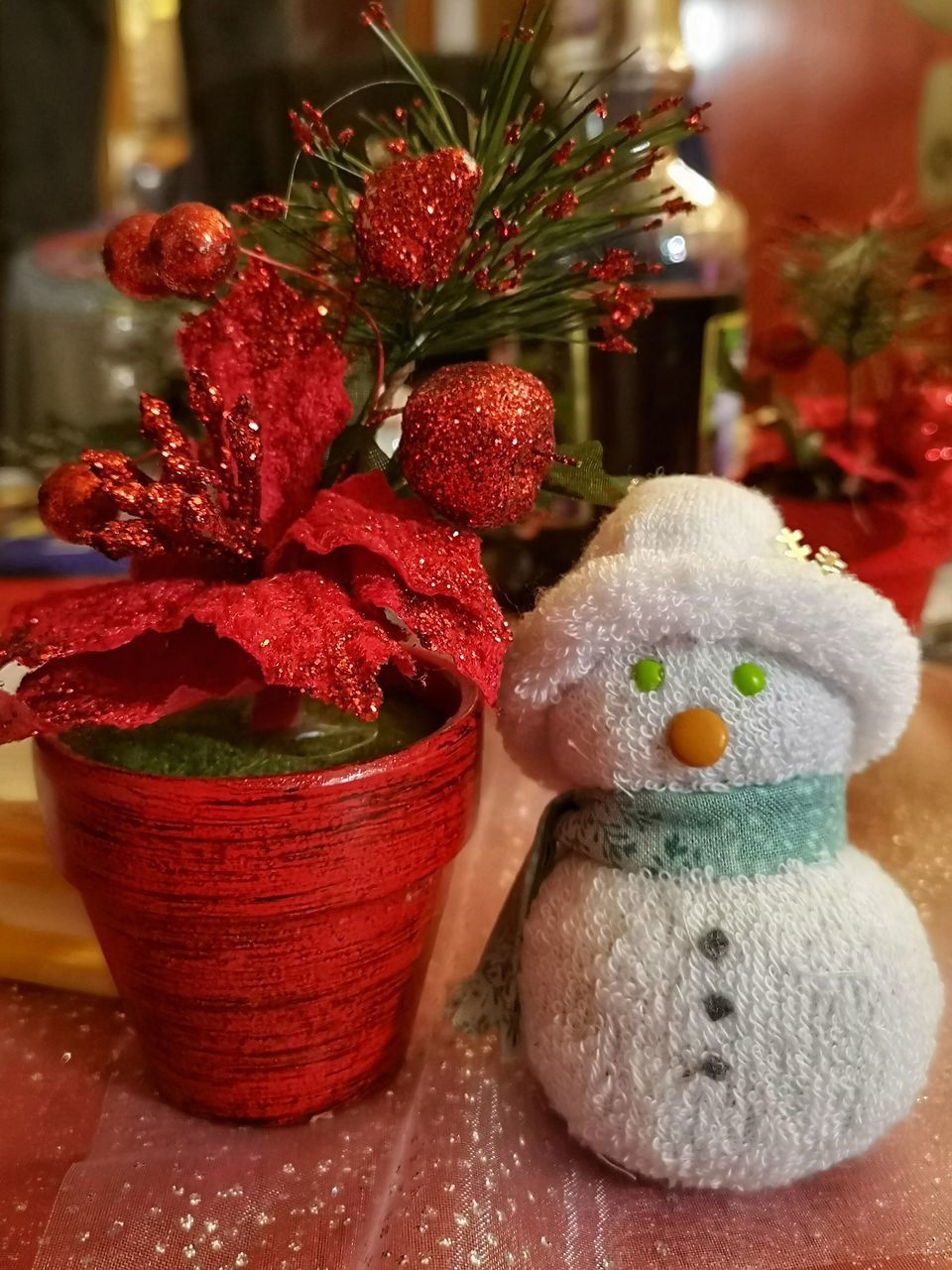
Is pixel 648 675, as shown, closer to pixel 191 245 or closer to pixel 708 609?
pixel 708 609

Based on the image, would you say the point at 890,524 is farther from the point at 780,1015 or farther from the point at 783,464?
the point at 780,1015

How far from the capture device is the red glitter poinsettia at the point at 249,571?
310 mm

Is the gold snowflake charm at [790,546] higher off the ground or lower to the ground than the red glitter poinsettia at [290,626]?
lower

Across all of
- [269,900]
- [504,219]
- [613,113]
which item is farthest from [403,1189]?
[613,113]

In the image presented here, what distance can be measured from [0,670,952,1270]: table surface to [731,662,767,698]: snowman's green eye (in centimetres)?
17

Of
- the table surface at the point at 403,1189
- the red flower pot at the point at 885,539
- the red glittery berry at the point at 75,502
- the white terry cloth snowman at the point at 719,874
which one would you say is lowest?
the table surface at the point at 403,1189

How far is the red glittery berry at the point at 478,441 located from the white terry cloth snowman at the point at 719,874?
0.13 feet

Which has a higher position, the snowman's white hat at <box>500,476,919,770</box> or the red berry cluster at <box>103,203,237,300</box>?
the red berry cluster at <box>103,203,237,300</box>

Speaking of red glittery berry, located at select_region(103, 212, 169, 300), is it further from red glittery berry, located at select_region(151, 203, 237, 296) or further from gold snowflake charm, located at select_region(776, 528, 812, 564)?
gold snowflake charm, located at select_region(776, 528, 812, 564)

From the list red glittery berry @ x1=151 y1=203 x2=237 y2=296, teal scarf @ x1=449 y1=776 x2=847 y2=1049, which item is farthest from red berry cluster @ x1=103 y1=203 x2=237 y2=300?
teal scarf @ x1=449 y1=776 x2=847 y2=1049

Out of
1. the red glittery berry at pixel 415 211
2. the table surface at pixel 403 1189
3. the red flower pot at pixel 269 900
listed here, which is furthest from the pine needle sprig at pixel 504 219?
the table surface at pixel 403 1189

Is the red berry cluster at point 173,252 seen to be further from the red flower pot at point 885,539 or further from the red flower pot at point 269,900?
the red flower pot at point 885,539

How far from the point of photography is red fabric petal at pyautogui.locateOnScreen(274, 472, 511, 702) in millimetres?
313

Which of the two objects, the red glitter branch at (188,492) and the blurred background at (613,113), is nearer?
the red glitter branch at (188,492)
